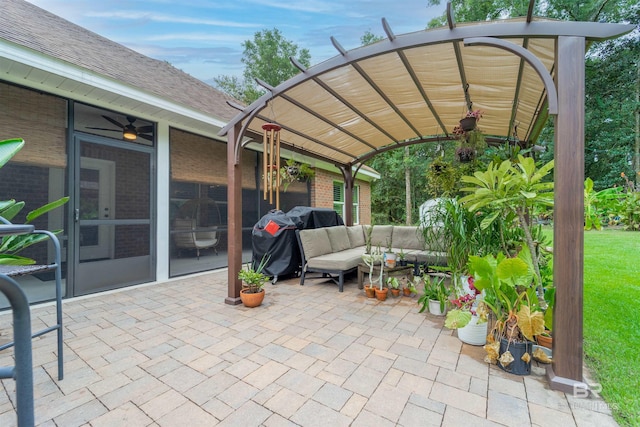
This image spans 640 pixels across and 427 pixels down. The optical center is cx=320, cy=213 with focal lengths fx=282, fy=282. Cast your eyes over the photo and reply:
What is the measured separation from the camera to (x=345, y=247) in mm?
5684

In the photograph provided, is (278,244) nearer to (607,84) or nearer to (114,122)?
A: (114,122)

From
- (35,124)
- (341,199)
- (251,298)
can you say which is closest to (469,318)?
(251,298)

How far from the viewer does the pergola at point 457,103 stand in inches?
76.6

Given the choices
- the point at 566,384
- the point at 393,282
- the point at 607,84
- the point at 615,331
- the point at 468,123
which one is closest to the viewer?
the point at 566,384

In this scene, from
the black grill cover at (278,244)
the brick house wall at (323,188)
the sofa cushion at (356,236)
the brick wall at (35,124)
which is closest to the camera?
the brick wall at (35,124)

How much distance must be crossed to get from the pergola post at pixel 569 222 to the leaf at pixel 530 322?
0.30 ft

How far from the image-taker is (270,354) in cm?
238

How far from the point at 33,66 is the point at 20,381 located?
4033 mm

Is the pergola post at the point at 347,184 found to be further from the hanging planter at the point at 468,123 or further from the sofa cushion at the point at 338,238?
the hanging planter at the point at 468,123

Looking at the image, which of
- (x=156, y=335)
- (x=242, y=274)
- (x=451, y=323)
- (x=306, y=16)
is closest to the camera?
(x=451, y=323)

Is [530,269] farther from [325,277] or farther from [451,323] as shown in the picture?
[325,277]

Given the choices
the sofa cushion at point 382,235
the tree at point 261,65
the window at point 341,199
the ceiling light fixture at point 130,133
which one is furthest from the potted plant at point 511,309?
the tree at point 261,65

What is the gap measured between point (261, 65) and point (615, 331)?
61.0ft

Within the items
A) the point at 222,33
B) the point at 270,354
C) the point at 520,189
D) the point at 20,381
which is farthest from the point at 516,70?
the point at 222,33
